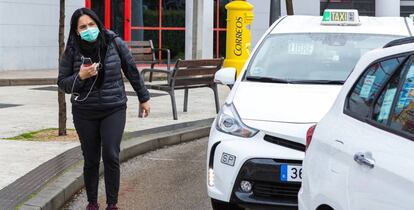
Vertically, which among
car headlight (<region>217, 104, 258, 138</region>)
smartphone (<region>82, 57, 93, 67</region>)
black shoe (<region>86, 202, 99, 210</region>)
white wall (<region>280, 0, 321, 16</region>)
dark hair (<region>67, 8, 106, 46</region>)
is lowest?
black shoe (<region>86, 202, 99, 210</region>)

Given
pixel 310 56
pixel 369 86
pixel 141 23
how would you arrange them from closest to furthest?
1. pixel 369 86
2. pixel 310 56
3. pixel 141 23

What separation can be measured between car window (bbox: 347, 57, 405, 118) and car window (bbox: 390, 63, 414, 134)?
0.40 ft

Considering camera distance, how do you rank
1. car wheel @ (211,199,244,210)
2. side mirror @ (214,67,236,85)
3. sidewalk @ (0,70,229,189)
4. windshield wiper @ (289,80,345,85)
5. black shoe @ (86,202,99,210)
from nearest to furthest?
1. car wheel @ (211,199,244,210)
2. black shoe @ (86,202,99,210)
3. windshield wiper @ (289,80,345,85)
4. side mirror @ (214,67,236,85)
5. sidewalk @ (0,70,229,189)

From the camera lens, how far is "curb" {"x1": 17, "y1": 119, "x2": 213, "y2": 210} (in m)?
5.89

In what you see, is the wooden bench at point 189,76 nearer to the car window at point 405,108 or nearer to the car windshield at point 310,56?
the car windshield at point 310,56

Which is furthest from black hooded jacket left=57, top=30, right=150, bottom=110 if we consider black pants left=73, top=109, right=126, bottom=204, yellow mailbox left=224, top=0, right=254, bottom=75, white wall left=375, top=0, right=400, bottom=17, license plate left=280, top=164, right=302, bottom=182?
white wall left=375, top=0, right=400, bottom=17

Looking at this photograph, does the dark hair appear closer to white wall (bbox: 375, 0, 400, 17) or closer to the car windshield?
the car windshield

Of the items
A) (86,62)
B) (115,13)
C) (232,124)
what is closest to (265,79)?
(232,124)

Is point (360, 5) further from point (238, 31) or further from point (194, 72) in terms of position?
point (194, 72)

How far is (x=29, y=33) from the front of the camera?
19641 millimetres

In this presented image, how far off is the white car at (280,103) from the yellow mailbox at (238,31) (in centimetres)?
1023

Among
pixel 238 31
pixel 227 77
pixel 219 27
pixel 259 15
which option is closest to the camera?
pixel 227 77

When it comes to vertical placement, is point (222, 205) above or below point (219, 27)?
below

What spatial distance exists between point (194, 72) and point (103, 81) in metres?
5.80
